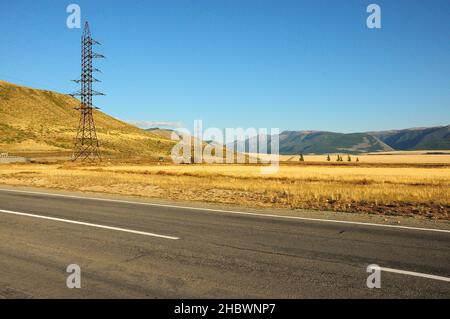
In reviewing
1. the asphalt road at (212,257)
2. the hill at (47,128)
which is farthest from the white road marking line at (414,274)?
the hill at (47,128)

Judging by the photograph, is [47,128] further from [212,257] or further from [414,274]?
[414,274]

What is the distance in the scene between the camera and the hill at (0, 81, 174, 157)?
82.4 m

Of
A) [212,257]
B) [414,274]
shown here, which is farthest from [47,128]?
[414,274]

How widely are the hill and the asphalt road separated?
73.4 metres

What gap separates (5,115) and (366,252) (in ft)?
381

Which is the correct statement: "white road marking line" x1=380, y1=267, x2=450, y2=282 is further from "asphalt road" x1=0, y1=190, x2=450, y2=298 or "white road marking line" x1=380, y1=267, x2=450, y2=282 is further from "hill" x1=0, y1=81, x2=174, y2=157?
"hill" x1=0, y1=81, x2=174, y2=157

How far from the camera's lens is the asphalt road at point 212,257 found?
525 cm

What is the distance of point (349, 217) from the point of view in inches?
445

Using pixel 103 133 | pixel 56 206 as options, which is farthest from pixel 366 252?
pixel 103 133

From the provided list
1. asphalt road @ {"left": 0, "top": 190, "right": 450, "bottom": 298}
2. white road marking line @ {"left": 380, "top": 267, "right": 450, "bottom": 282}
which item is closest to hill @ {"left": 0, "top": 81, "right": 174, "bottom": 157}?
asphalt road @ {"left": 0, "top": 190, "right": 450, "bottom": 298}

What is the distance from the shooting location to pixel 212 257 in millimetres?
6777

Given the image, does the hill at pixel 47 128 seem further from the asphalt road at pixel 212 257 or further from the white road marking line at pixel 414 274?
the white road marking line at pixel 414 274

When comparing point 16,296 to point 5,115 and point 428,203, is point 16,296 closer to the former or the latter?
point 428,203
